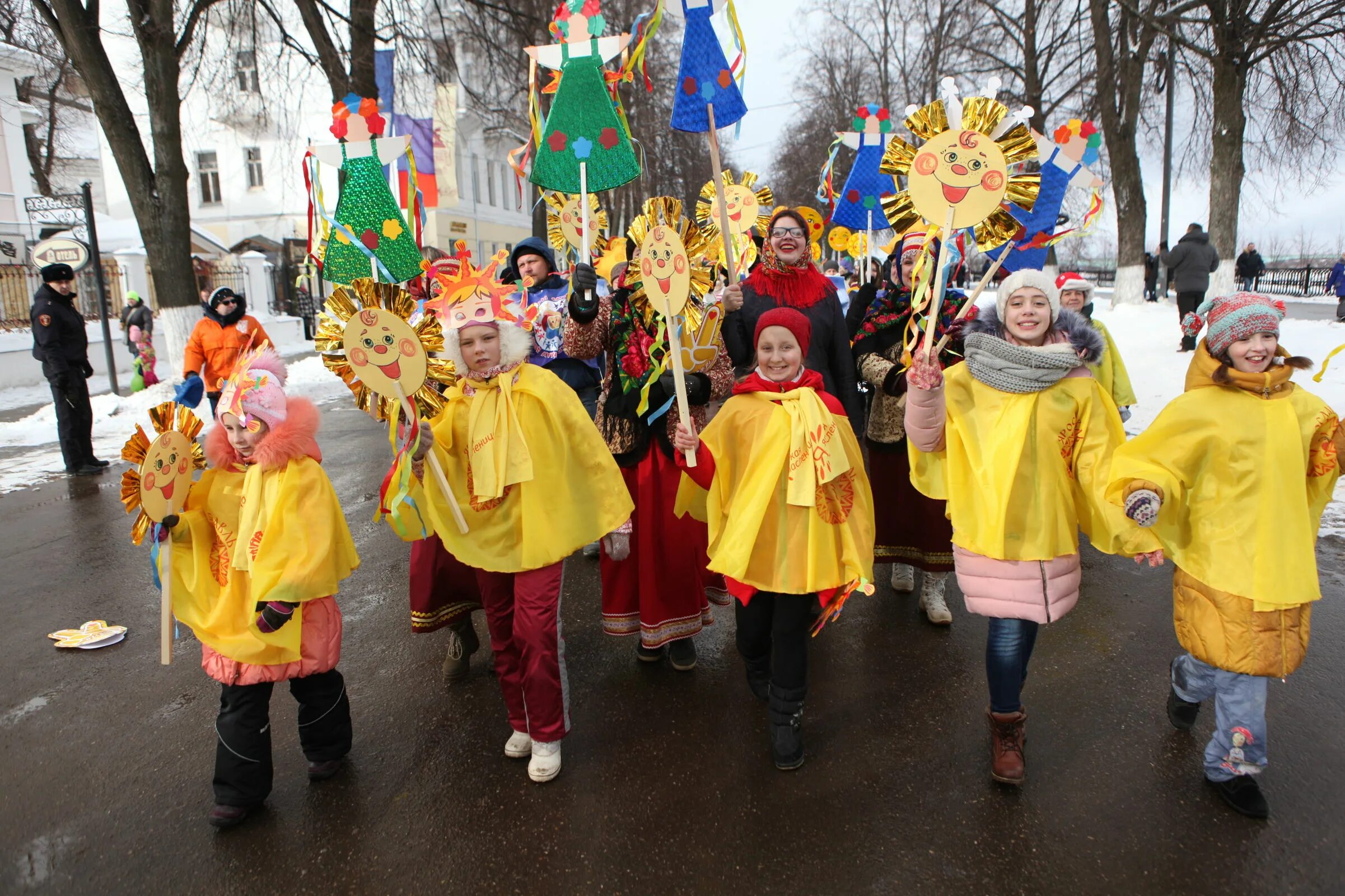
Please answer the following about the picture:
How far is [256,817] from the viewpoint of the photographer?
9.14 feet

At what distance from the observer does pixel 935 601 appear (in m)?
4.18

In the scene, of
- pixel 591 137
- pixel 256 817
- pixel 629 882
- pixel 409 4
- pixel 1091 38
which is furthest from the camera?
pixel 1091 38

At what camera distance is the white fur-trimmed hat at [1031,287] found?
2.73 meters

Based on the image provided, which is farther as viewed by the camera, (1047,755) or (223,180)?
(223,180)

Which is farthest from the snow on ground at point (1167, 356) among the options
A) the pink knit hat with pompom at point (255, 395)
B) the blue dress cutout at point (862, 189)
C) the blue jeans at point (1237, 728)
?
the pink knit hat with pompom at point (255, 395)

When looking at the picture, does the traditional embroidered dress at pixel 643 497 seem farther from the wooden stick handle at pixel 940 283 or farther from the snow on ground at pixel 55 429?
the snow on ground at pixel 55 429

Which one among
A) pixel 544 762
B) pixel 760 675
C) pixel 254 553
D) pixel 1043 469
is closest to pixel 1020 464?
pixel 1043 469

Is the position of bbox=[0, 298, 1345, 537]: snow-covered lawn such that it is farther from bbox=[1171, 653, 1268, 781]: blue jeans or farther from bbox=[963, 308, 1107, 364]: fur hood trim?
bbox=[963, 308, 1107, 364]: fur hood trim

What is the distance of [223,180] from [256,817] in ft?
117

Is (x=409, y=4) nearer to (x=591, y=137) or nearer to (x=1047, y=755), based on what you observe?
(x=591, y=137)

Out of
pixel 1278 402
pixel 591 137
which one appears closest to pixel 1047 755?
pixel 1278 402

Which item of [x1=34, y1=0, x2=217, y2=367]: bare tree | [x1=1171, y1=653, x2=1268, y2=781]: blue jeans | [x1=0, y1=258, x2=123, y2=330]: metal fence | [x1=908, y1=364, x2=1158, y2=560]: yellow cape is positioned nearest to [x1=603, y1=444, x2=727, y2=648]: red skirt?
[x1=908, y1=364, x2=1158, y2=560]: yellow cape

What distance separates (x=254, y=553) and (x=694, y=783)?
1.67 metres

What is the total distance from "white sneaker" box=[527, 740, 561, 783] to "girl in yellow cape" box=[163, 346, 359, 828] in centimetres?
78
